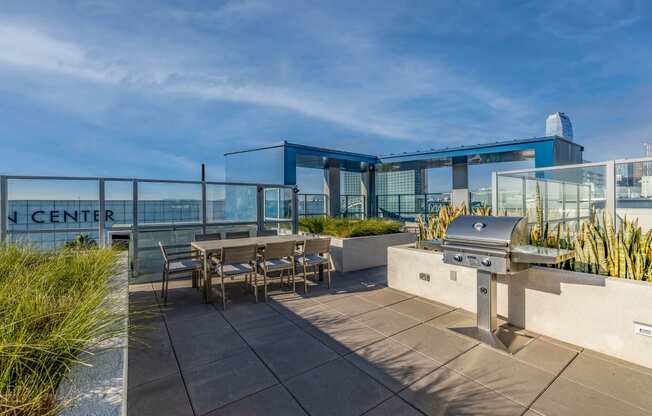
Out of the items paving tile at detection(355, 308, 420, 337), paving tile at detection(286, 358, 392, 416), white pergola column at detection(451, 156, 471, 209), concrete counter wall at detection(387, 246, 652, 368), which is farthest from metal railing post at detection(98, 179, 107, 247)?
white pergola column at detection(451, 156, 471, 209)

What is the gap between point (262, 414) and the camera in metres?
2.08

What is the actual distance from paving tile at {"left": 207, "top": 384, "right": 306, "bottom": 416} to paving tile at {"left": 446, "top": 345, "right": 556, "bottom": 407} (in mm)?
1452

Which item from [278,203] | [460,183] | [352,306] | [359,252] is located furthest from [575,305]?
[460,183]

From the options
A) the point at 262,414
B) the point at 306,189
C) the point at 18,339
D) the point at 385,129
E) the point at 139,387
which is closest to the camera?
the point at 18,339

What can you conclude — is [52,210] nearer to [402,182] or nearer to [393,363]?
[393,363]

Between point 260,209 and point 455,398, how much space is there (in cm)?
584

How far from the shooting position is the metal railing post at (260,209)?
285 inches

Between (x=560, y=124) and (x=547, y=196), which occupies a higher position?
(x=560, y=124)

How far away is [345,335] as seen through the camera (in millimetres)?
3352

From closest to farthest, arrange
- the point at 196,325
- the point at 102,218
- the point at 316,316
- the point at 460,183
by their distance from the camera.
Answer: the point at 196,325 < the point at 316,316 < the point at 102,218 < the point at 460,183

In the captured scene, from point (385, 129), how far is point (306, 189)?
19.2 feet

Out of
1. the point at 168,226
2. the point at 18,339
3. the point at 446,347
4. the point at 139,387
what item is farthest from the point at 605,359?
the point at 168,226

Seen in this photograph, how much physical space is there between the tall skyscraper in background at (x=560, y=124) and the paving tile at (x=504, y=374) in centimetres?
3143

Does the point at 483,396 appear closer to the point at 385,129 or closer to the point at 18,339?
the point at 18,339
